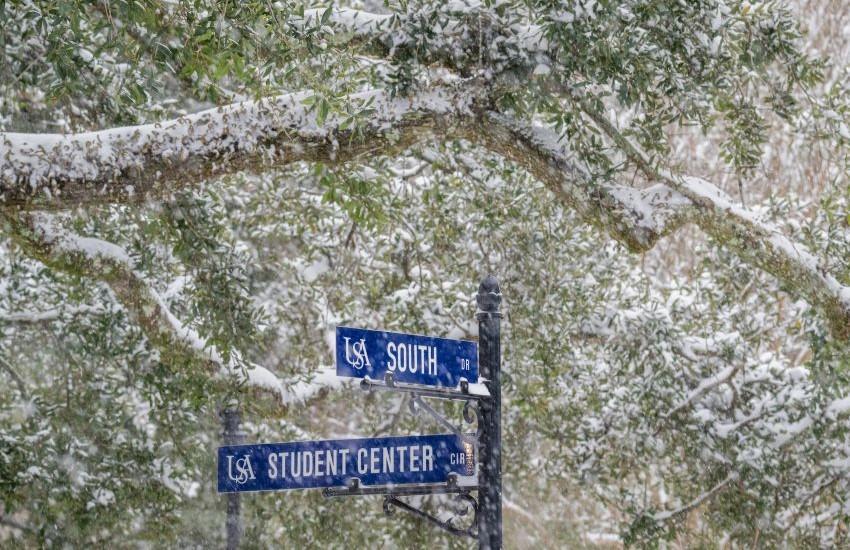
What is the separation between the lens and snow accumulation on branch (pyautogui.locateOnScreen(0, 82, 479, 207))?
4844 mm

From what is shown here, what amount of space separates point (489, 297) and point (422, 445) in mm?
651

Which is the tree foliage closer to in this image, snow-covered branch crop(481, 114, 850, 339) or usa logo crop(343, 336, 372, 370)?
snow-covered branch crop(481, 114, 850, 339)

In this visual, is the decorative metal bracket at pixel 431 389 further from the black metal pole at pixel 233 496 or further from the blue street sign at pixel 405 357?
the black metal pole at pixel 233 496

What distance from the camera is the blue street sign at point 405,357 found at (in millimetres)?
3803

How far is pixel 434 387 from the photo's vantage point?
3.93 m

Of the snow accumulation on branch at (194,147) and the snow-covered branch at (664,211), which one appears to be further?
the snow-covered branch at (664,211)

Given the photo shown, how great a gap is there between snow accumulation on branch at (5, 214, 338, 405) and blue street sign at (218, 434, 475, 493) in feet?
7.30

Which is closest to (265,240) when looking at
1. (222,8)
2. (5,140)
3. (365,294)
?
(365,294)

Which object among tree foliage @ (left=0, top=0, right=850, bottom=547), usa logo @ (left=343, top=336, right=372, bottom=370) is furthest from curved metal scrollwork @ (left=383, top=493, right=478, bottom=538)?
tree foliage @ (left=0, top=0, right=850, bottom=547)

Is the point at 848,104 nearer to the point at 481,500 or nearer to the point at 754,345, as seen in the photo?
the point at 754,345

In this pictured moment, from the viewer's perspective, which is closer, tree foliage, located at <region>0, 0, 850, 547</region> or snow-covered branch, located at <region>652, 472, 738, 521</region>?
tree foliage, located at <region>0, 0, 850, 547</region>

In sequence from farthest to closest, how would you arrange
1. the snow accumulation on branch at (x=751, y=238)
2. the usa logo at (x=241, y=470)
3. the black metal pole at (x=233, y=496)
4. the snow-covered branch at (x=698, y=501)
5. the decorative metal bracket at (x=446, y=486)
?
the snow-covered branch at (x=698, y=501), the black metal pole at (x=233, y=496), the snow accumulation on branch at (x=751, y=238), the usa logo at (x=241, y=470), the decorative metal bracket at (x=446, y=486)

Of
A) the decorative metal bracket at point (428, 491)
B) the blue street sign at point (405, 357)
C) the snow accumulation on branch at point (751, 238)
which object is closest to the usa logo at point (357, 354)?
the blue street sign at point (405, 357)

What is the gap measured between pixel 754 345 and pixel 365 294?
3.39 metres
